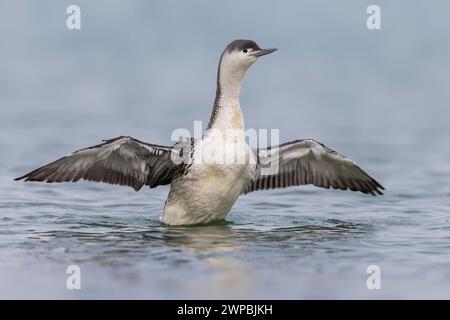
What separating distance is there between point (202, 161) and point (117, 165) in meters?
1.14

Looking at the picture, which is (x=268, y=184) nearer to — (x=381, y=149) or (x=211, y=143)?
(x=211, y=143)

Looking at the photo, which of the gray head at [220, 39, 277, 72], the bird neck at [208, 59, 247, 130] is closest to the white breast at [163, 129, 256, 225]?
the bird neck at [208, 59, 247, 130]

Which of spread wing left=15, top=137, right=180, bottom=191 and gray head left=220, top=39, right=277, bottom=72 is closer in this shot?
spread wing left=15, top=137, right=180, bottom=191

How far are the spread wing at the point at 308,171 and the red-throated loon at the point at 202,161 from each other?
1.4 inches

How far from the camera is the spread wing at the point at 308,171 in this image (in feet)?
44.4

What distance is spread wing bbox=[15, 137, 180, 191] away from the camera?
12.6 meters

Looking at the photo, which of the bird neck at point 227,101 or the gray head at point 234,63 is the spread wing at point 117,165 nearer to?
the bird neck at point 227,101

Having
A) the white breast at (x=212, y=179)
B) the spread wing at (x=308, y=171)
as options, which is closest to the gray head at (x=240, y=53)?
the white breast at (x=212, y=179)

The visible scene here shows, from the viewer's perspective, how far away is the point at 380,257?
11.5 meters

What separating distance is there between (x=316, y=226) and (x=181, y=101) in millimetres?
14071

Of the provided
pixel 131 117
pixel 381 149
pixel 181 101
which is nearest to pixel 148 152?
pixel 381 149

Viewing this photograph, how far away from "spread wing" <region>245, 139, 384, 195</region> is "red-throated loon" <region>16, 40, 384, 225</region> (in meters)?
0.04

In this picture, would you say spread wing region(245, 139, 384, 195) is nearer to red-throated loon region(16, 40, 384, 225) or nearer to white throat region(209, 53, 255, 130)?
red-throated loon region(16, 40, 384, 225)

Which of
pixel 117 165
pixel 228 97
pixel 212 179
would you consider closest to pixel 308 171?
pixel 228 97
